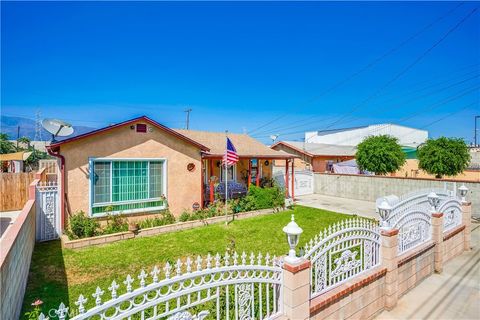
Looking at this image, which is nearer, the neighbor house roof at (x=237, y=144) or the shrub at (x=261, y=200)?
the shrub at (x=261, y=200)

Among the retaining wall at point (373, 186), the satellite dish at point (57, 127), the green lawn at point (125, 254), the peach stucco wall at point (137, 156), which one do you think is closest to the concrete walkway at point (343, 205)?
the retaining wall at point (373, 186)

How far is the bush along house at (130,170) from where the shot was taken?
898 cm

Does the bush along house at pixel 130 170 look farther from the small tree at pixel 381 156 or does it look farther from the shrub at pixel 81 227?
the small tree at pixel 381 156

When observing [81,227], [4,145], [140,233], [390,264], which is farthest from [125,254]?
[4,145]

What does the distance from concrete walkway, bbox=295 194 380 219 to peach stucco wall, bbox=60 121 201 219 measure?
771 centimetres

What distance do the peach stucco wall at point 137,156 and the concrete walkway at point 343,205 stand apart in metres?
7.71

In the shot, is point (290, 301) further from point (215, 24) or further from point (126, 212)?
point (215, 24)

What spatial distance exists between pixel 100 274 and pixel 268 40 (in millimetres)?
15857

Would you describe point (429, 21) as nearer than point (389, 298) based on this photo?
No

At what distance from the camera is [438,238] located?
22.6 feet

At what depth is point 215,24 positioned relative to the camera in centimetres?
1379

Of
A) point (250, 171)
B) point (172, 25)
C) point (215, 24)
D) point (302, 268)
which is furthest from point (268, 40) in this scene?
point (302, 268)

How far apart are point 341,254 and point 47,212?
29.6ft

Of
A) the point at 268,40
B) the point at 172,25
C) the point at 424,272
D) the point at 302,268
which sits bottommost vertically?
the point at 424,272
